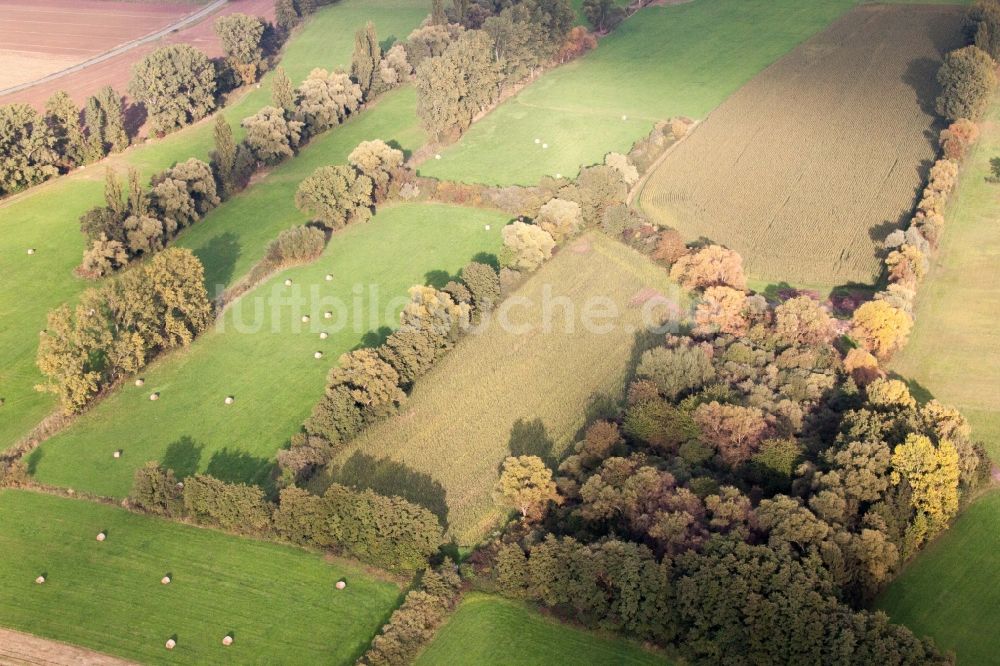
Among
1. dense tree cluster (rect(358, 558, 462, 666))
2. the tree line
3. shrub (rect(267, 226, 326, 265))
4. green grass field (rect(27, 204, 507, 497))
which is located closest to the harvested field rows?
the tree line

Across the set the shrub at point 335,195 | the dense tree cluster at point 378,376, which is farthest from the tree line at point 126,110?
the dense tree cluster at point 378,376

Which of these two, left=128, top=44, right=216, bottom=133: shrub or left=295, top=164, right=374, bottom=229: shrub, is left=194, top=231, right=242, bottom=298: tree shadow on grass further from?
left=128, top=44, right=216, bottom=133: shrub

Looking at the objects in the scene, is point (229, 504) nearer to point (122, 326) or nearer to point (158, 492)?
point (158, 492)

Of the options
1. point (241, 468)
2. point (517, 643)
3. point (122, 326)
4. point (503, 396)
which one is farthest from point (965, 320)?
point (122, 326)

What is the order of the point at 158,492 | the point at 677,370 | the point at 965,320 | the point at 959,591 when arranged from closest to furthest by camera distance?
the point at 959,591 < the point at 158,492 < the point at 677,370 < the point at 965,320

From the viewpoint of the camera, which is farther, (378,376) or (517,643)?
(378,376)

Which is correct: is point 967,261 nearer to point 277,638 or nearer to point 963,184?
point 963,184

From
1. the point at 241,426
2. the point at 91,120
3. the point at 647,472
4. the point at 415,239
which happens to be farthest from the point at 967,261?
the point at 91,120
